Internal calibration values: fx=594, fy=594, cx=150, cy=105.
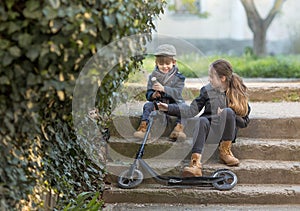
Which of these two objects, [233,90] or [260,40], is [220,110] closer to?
[233,90]

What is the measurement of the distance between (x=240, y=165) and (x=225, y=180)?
0.96 feet

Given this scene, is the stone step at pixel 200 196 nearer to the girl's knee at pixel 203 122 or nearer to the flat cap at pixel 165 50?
the girl's knee at pixel 203 122

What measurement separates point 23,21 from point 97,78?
29.5 inches

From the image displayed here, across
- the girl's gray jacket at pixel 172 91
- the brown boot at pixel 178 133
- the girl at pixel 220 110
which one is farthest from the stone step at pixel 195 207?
the girl's gray jacket at pixel 172 91

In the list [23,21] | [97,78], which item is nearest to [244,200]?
[97,78]

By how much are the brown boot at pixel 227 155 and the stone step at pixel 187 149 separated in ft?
0.26

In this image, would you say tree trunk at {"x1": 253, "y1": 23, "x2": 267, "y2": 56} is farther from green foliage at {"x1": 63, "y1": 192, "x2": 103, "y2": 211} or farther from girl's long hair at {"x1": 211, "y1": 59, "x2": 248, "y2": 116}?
green foliage at {"x1": 63, "y1": 192, "x2": 103, "y2": 211}

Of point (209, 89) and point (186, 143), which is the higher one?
point (209, 89)

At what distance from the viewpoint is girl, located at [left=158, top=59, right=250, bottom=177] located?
549 centimetres

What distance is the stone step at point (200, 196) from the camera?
17.4 feet

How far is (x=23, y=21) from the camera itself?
3.29 metres

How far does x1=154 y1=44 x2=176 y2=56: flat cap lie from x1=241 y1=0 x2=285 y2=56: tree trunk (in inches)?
283

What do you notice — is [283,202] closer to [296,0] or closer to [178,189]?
[178,189]

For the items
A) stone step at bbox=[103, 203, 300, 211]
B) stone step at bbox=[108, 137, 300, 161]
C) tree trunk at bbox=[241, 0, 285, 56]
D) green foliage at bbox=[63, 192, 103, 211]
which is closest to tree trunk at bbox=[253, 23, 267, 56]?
tree trunk at bbox=[241, 0, 285, 56]
